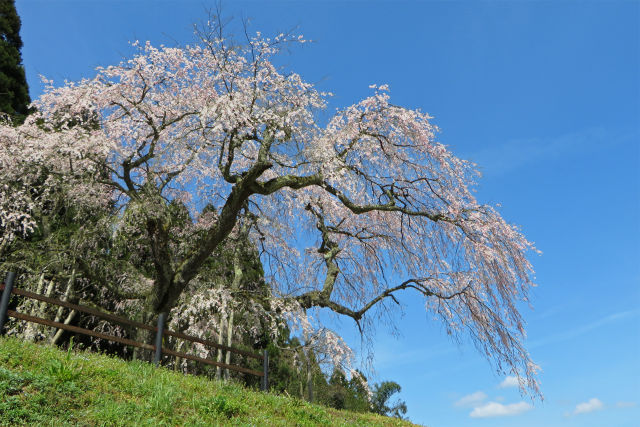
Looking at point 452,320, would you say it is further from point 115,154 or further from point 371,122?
point 115,154

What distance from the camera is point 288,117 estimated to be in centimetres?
1195

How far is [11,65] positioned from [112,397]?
23821mm

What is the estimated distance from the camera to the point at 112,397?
704cm

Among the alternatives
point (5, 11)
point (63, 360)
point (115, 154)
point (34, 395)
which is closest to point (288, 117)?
point (115, 154)

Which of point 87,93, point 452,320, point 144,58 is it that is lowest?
point 452,320

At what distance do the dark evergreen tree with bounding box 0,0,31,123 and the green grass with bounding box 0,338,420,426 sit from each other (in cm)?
1869

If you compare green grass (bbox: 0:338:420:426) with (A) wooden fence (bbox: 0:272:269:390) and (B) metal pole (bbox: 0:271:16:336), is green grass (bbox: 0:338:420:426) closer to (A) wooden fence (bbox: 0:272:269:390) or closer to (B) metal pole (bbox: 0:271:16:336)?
(A) wooden fence (bbox: 0:272:269:390)

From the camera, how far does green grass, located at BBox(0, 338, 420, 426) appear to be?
6266 millimetres

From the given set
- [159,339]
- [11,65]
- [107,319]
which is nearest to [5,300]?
[107,319]

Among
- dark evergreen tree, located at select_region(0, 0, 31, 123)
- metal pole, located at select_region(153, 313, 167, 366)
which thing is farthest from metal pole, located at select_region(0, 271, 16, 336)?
dark evergreen tree, located at select_region(0, 0, 31, 123)

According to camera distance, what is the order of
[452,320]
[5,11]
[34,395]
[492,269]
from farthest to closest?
[5,11] → [452,320] → [492,269] → [34,395]

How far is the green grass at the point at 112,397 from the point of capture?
20.6ft

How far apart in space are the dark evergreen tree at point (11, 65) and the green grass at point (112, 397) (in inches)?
736

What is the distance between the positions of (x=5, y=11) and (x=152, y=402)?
27.9 meters
